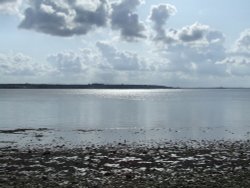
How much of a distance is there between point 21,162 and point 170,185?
12.5 metres

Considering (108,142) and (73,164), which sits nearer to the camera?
(73,164)

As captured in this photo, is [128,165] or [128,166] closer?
[128,166]

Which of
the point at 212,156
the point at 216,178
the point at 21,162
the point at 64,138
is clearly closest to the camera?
the point at 216,178

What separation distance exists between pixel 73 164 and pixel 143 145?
42.1ft

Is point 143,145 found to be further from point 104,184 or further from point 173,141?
point 104,184

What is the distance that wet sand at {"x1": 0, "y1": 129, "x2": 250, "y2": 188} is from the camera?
23.0 meters

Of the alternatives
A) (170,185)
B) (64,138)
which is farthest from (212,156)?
(64,138)

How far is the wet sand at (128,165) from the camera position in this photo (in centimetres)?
2297

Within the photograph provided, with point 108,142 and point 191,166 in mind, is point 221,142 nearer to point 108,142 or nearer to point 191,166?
point 108,142

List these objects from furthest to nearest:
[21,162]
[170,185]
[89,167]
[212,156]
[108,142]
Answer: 1. [108,142]
2. [212,156]
3. [21,162]
4. [89,167]
5. [170,185]

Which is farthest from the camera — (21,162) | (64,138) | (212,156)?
(64,138)

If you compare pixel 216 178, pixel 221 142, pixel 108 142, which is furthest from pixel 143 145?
pixel 216 178

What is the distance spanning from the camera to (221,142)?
142 feet

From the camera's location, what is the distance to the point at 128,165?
29.0 metres
